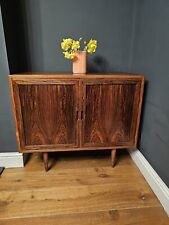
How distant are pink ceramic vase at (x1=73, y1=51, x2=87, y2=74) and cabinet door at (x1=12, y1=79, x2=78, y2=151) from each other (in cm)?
16

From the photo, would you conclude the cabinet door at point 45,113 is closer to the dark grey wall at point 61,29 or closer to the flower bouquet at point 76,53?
the flower bouquet at point 76,53

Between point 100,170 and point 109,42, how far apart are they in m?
1.28

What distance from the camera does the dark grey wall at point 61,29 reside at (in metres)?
1.62

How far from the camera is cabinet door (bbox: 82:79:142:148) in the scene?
1432mm

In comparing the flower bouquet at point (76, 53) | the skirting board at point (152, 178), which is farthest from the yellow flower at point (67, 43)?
the skirting board at point (152, 178)

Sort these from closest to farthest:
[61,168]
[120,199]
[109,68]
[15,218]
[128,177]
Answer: [15,218] → [120,199] → [128,177] → [61,168] → [109,68]

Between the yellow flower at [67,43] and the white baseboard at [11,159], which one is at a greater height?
the yellow flower at [67,43]

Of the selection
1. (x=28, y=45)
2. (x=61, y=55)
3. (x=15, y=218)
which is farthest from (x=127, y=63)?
(x=15, y=218)

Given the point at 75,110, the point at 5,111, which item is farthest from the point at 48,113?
the point at 5,111

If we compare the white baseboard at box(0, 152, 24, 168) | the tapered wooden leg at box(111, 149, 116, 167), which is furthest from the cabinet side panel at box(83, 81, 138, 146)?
the white baseboard at box(0, 152, 24, 168)

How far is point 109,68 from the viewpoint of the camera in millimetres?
1868

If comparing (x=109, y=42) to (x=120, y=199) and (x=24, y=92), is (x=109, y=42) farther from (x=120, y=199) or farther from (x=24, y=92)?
(x=120, y=199)

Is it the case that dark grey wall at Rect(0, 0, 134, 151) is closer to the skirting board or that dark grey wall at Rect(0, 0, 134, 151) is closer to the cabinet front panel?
the cabinet front panel

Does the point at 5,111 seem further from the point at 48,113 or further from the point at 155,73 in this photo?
the point at 155,73
